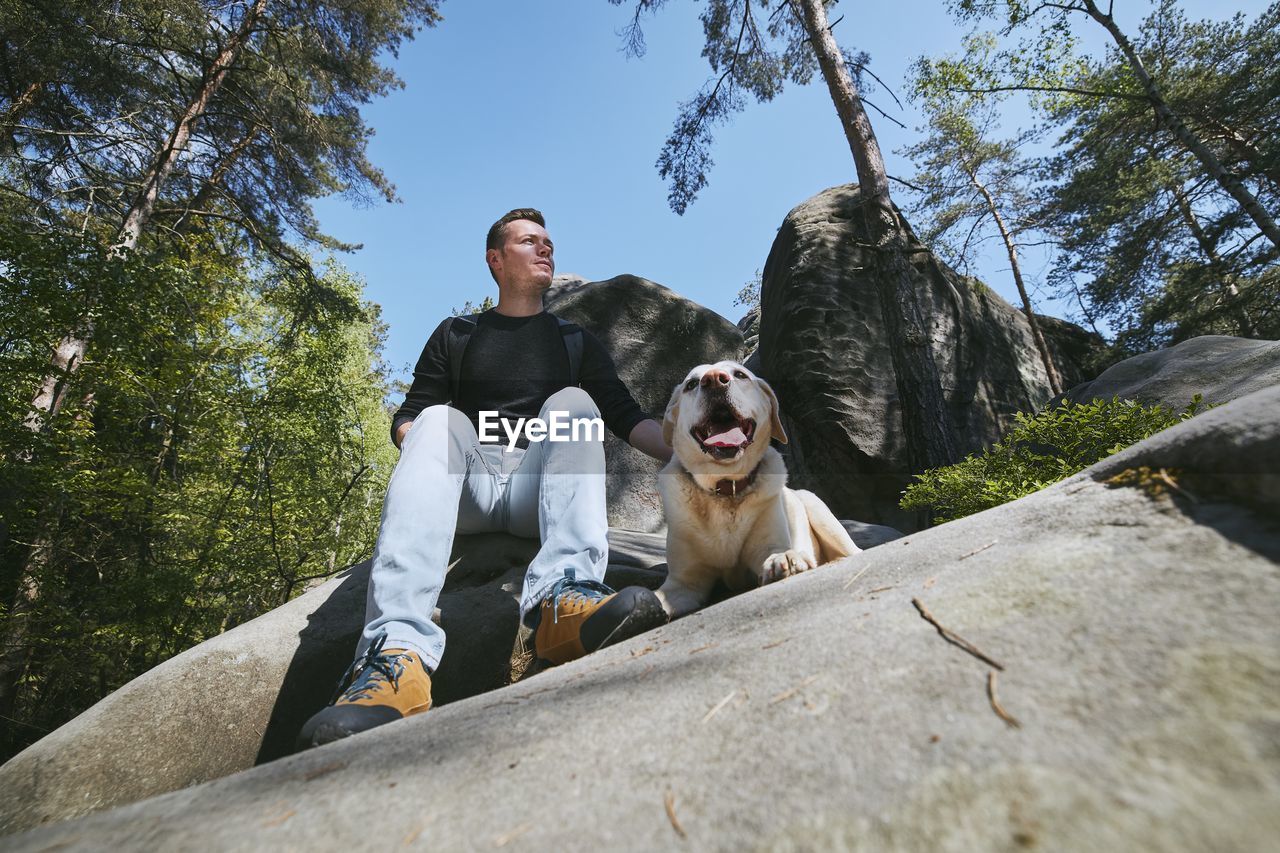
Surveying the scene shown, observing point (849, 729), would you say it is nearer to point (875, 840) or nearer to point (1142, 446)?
point (875, 840)

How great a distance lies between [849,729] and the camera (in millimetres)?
893

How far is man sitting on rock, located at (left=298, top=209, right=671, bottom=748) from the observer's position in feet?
6.79

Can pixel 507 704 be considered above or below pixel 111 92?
below

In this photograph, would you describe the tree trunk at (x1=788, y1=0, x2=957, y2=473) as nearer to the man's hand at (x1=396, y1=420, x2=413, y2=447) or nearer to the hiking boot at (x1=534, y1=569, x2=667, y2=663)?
the hiking boot at (x1=534, y1=569, x2=667, y2=663)

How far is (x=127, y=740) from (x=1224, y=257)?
56.5 feet

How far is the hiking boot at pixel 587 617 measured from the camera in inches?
83.7

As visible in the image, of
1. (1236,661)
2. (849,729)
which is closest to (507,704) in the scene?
(849,729)

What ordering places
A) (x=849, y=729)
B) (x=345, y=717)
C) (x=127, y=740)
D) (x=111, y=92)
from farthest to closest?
(x=111, y=92), (x=127, y=740), (x=345, y=717), (x=849, y=729)

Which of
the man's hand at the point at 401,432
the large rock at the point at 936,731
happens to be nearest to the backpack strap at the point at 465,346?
the man's hand at the point at 401,432

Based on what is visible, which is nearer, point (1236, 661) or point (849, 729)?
point (1236, 661)

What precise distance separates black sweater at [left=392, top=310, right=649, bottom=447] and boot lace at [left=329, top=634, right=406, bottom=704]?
161 cm

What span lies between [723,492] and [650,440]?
25.3 inches

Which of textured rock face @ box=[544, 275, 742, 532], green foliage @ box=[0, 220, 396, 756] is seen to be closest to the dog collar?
textured rock face @ box=[544, 275, 742, 532]

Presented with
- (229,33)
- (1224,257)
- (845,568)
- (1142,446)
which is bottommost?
(845,568)
